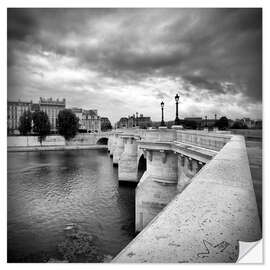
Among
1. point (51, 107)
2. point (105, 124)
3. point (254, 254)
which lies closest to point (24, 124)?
point (254, 254)

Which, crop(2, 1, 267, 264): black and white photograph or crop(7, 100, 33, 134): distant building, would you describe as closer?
crop(2, 1, 267, 264): black and white photograph

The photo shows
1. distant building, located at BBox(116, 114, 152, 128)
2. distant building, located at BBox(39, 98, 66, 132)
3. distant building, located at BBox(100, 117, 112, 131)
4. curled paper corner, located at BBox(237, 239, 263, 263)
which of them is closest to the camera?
curled paper corner, located at BBox(237, 239, 263, 263)

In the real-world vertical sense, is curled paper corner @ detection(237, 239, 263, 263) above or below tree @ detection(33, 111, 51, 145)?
below

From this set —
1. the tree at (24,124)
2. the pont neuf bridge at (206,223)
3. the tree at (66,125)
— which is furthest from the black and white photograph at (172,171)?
the tree at (66,125)

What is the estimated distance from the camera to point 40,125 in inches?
1492

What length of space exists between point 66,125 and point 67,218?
36992 millimetres

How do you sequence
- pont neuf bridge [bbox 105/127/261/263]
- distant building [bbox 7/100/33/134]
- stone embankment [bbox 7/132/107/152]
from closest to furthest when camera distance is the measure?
pont neuf bridge [bbox 105/127/261/263] < distant building [bbox 7/100/33/134] < stone embankment [bbox 7/132/107/152]

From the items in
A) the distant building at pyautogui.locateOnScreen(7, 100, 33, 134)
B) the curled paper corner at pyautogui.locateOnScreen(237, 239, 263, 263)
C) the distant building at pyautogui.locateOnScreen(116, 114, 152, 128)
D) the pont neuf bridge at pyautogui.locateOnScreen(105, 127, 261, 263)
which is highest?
the distant building at pyautogui.locateOnScreen(116, 114, 152, 128)

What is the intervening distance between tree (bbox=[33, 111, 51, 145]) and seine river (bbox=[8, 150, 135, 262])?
1923 cm

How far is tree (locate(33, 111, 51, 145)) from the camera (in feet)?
122

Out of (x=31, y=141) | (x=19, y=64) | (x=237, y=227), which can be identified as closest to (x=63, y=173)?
(x=31, y=141)

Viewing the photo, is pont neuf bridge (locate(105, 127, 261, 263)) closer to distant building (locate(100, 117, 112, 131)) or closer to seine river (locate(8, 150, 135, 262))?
seine river (locate(8, 150, 135, 262))

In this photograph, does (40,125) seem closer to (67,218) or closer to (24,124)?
(24,124)

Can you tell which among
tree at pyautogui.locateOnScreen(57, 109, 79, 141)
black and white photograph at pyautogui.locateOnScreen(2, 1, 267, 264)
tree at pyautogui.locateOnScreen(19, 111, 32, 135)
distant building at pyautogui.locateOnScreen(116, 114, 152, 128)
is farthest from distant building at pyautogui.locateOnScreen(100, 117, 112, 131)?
black and white photograph at pyautogui.locateOnScreen(2, 1, 267, 264)
